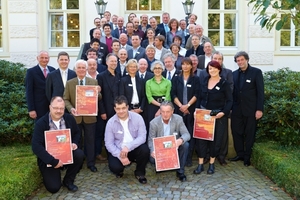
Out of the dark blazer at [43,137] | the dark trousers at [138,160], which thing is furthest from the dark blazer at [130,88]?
the dark blazer at [43,137]

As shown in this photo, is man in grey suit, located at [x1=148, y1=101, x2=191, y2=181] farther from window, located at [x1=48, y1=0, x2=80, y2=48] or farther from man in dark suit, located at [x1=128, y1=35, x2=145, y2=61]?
window, located at [x1=48, y1=0, x2=80, y2=48]

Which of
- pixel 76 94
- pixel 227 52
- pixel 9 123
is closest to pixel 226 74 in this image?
pixel 76 94

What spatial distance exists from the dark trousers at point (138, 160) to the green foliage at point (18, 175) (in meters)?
1.18

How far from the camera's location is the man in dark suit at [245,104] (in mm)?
6457

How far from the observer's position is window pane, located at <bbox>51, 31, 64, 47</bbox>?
43.1 feet

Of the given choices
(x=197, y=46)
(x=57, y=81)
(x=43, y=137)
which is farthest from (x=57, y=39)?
(x=43, y=137)

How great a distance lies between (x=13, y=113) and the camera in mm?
7430

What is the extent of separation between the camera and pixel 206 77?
6.18 m

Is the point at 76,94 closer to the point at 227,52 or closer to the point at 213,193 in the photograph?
the point at 213,193

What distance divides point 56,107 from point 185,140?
210 centimetres

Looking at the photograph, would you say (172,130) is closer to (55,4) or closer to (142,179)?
(142,179)

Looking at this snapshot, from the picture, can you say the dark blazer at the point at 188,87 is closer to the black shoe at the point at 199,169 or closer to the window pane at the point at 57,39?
the black shoe at the point at 199,169

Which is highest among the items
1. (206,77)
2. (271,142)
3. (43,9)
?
(43,9)

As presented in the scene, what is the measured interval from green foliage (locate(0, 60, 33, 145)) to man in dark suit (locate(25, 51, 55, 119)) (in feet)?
3.43
